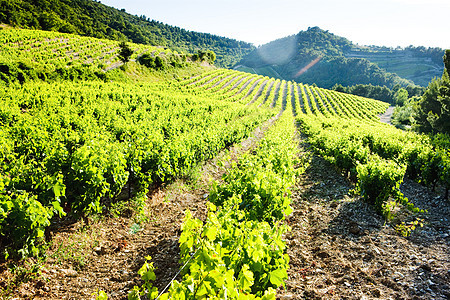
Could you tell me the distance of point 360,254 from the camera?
5805mm

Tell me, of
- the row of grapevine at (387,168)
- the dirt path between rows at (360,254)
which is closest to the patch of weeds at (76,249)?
the dirt path between rows at (360,254)

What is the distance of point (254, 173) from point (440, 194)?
932 cm

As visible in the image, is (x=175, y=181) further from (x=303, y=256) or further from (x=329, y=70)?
(x=329, y=70)

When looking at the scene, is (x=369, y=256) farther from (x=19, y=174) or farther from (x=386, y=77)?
(x=386, y=77)

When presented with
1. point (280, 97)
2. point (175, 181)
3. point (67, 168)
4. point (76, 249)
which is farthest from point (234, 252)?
point (280, 97)

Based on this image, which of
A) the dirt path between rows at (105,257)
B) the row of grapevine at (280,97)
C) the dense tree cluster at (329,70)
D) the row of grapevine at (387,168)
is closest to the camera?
the dirt path between rows at (105,257)

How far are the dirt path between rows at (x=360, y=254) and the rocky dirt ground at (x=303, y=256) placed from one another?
0.7 inches

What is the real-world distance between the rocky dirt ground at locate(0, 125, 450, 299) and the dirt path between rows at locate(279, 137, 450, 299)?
0.06 ft

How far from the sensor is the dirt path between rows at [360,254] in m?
4.65

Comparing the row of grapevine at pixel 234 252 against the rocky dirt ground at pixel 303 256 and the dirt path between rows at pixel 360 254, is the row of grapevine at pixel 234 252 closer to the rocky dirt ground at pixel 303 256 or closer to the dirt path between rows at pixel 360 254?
the dirt path between rows at pixel 360 254

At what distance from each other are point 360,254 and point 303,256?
1333 millimetres

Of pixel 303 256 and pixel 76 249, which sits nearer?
pixel 76 249

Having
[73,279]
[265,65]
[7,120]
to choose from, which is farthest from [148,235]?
[265,65]

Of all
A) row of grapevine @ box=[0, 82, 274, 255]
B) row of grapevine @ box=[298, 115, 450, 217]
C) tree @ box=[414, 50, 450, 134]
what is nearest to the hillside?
tree @ box=[414, 50, 450, 134]
